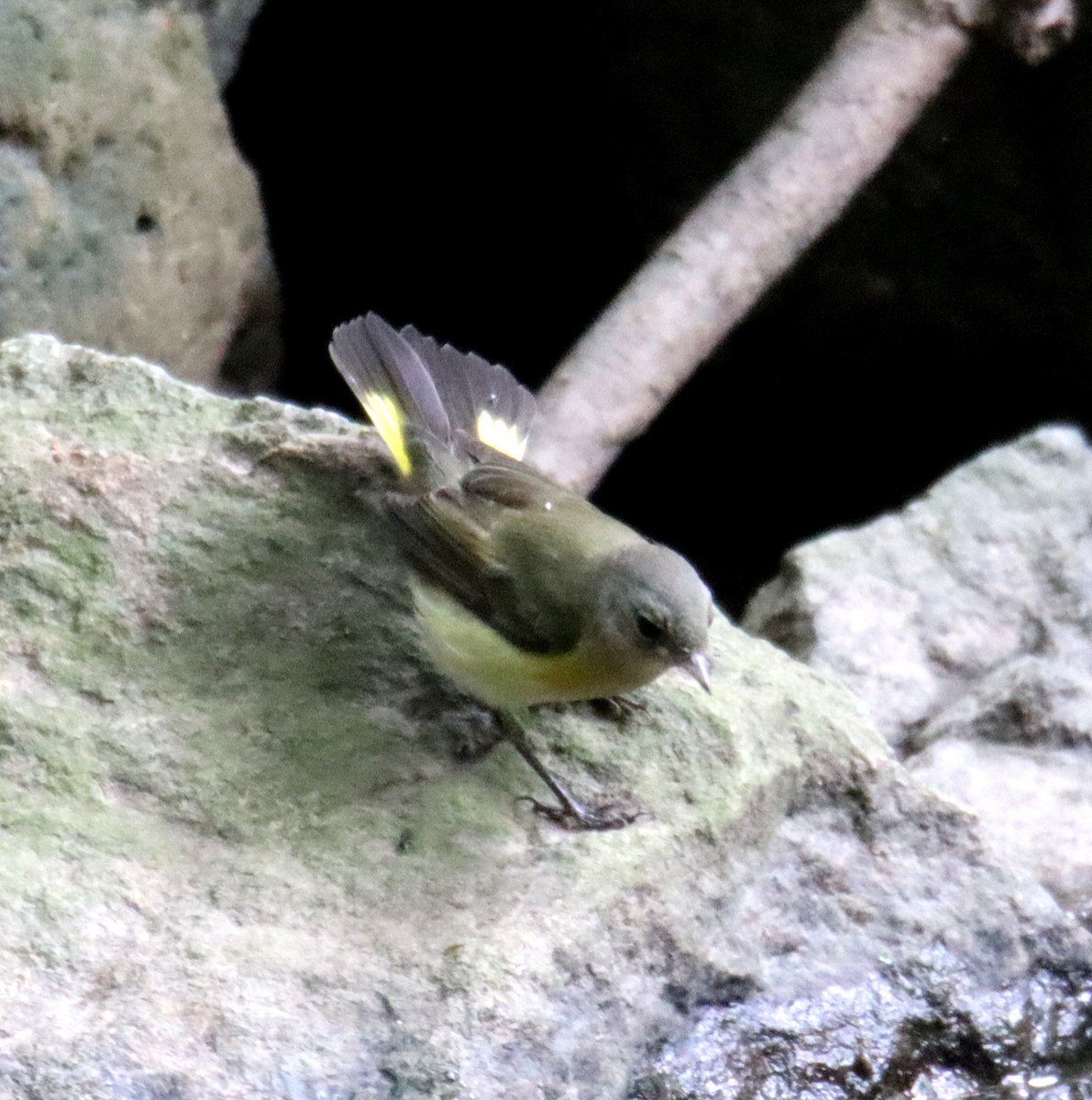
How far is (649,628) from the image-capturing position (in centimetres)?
290

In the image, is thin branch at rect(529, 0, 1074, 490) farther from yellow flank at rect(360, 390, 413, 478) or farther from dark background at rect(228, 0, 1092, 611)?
yellow flank at rect(360, 390, 413, 478)

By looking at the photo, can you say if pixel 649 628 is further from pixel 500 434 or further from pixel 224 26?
pixel 224 26

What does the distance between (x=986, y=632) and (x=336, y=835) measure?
2.05 metres

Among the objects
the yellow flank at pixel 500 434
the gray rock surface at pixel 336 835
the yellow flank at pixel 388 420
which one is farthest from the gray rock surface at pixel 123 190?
the yellow flank at pixel 500 434

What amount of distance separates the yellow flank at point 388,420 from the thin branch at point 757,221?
100cm

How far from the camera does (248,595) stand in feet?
10.4

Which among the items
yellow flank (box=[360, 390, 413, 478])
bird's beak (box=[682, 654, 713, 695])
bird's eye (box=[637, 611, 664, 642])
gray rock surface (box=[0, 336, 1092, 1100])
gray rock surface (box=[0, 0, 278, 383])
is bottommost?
gray rock surface (box=[0, 336, 1092, 1100])

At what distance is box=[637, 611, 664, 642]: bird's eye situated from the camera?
2.88 metres

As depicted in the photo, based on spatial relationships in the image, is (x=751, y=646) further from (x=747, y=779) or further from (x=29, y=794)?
(x=29, y=794)

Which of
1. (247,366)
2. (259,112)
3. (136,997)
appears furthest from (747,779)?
(259,112)

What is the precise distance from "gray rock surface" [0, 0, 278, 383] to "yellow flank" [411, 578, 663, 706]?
1.73 meters

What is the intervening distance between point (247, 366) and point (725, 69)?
1831mm

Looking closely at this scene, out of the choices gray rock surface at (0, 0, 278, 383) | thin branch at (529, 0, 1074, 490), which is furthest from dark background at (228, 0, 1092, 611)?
gray rock surface at (0, 0, 278, 383)

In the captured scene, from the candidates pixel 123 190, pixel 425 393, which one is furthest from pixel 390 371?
pixel 123 190
